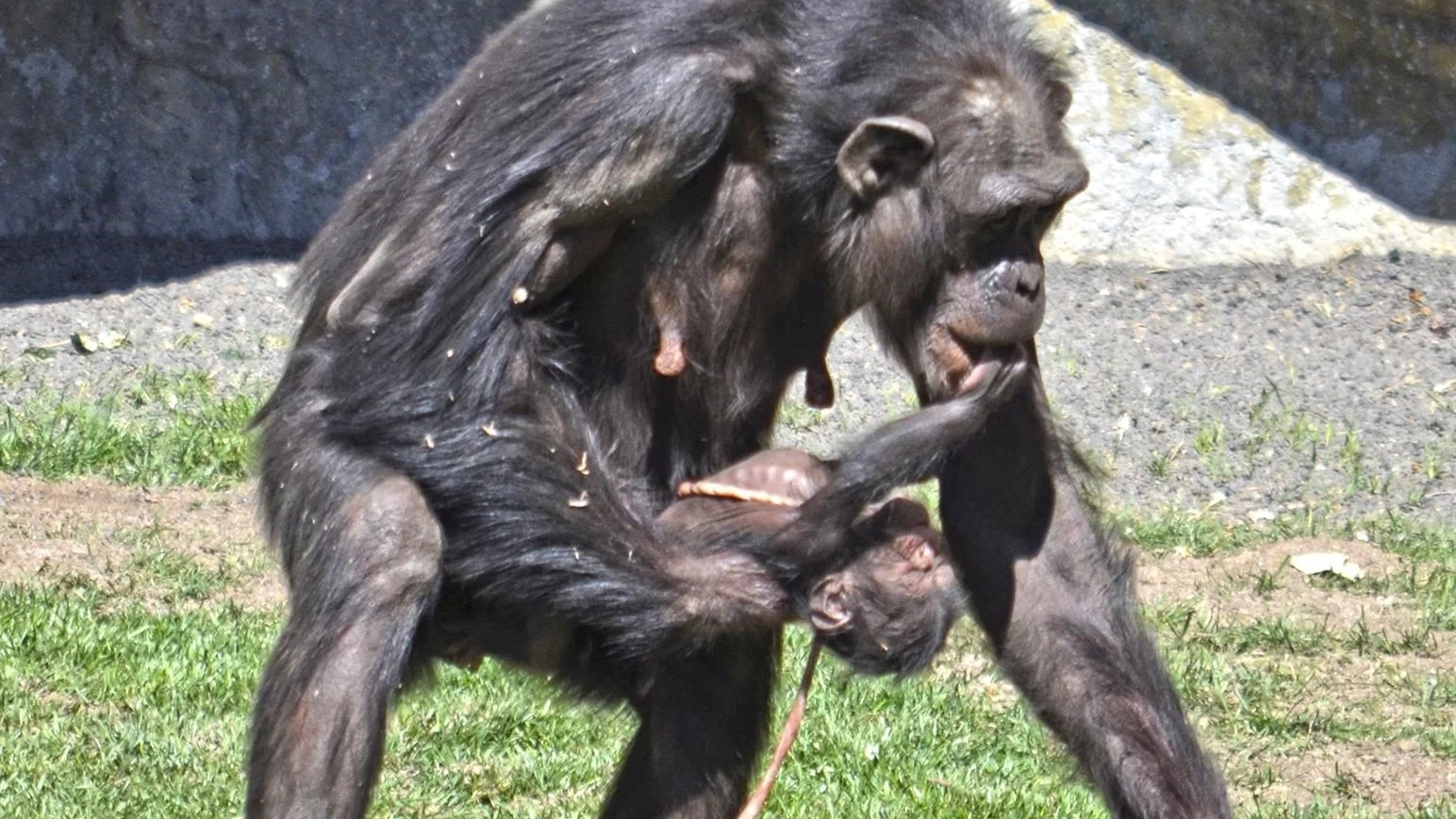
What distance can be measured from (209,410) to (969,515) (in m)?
4.05

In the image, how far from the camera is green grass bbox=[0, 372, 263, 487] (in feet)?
22.0

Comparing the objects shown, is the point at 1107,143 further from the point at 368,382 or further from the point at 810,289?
the point at 368,382

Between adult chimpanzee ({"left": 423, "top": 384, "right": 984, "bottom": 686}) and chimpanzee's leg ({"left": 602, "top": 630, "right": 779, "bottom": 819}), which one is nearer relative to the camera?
adult chimpanzee ({"left": 423, "top": 384, "right": 984, "bottom": 686})

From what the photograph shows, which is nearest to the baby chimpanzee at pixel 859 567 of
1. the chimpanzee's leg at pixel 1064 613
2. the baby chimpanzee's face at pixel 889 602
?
the baby chimpanzee's face at pixel 889 602

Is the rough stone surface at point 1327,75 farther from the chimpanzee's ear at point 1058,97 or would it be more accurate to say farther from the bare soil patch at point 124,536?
the chimpanzee's ear at point 1058,97

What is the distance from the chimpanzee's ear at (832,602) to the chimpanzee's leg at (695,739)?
22cm

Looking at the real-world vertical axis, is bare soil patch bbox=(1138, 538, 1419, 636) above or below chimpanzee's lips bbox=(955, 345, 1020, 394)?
below

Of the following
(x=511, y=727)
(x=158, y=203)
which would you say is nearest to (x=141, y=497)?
(x=511, y=727)

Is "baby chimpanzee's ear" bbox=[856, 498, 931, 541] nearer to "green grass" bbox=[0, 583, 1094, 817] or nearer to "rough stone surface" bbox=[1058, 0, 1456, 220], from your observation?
"green grass" bbox=[0, 583, 1094, 817]

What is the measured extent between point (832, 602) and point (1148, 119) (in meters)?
5.96

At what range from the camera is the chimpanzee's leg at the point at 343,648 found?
10.8ft

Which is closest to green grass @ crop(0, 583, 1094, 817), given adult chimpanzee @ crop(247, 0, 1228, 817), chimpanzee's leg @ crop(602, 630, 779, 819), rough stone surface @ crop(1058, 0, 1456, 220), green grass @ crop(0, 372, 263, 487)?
chimpanzee's leg @ crop(602, 630, 779, 819)

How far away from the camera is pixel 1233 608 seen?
20.5 ft

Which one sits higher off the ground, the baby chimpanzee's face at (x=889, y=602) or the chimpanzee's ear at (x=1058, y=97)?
the chimpanzee's ear at (x=1058, y=97)
